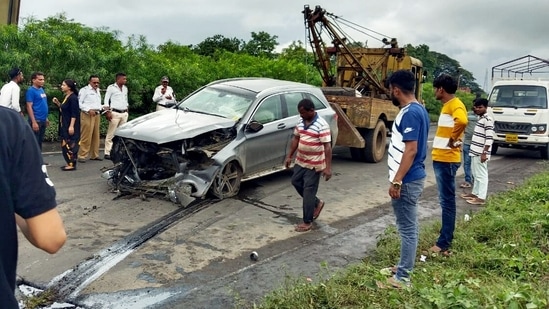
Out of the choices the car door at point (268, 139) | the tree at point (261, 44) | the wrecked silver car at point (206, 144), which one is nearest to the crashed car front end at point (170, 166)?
the wrecked silver car at point (206, 144)

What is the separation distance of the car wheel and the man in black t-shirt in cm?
551

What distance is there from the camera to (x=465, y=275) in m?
4.55

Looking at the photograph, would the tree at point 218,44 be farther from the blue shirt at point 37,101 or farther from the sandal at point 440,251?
the sandal at point 440,251

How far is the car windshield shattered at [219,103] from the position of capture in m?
7.96

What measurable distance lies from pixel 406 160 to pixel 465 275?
1.12 meters

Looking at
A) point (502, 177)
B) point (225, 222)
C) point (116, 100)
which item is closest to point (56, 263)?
point (225, 222)

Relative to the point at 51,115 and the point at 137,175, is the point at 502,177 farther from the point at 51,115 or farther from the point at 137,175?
the point at 51,115

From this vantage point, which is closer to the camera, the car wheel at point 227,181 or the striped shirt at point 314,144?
the striped shirt at point 314,144

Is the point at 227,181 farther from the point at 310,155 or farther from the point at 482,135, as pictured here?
the point at 482,135

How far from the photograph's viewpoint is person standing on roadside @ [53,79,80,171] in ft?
29.3

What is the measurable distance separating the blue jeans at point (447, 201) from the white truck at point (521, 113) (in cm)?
883

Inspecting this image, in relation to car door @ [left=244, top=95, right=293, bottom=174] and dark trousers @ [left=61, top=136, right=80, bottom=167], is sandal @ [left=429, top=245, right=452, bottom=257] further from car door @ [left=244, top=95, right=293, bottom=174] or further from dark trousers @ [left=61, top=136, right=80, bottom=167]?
dark trousers @ [left=61, top=136, right=80, bottom=167]

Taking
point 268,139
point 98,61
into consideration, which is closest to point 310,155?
point 268,139

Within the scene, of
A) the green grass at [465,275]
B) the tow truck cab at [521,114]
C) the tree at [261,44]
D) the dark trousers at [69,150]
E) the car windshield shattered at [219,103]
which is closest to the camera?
the green grass at [465,275]
